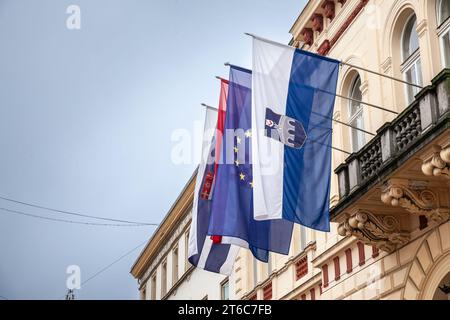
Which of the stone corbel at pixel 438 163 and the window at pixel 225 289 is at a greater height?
the window at pixel 225 289

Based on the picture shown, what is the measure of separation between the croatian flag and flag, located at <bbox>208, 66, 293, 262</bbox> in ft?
6.31

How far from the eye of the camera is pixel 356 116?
22828 mm

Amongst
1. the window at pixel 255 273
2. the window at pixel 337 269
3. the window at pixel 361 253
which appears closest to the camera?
the window at pixel 361 253

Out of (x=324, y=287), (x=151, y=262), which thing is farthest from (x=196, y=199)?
(x=151, y=262)

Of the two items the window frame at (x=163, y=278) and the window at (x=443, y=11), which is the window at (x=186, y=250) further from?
the window at (x=443, y=11)

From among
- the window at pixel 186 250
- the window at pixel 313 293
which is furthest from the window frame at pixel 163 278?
the window at pixel 313 293

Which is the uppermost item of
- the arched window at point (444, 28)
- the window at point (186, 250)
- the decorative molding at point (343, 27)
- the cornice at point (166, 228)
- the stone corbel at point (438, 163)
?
the cornice at point (166, 228)

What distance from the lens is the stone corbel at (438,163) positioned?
15466mm

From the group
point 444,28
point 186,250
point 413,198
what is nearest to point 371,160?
point 413,198

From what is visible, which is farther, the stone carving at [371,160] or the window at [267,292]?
the window at [267,292]

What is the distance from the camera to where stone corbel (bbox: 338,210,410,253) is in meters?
18.7

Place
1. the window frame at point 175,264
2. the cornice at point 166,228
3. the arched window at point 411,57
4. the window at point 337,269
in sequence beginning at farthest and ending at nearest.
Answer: the window frame at point 175,264 → the cornice at point 166,228 → the window at point 337,269 → the arched window at point 411,57

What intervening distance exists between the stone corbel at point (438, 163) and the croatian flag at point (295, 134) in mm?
2650

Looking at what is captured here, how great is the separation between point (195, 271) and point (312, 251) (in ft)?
50.2
